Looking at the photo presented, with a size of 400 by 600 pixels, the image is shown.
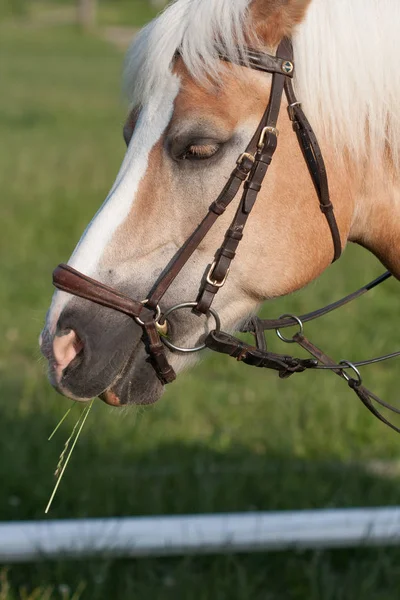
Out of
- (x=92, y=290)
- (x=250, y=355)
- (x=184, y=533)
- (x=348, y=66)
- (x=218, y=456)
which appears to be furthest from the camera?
(x=218, y=456)

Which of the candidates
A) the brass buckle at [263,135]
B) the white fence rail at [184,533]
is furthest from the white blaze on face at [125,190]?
the white fence rail at [184,533]

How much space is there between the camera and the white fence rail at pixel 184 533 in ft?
10.9

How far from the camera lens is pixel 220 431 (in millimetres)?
4891

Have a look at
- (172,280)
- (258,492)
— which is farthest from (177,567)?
(172,280)

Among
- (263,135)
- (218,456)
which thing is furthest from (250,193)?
(218,456)

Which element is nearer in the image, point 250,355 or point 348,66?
point 348,66

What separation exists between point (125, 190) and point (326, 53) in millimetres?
708

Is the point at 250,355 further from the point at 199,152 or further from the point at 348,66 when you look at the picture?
the point at 348,66

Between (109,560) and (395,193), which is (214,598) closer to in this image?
(109,560)

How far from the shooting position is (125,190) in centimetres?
240

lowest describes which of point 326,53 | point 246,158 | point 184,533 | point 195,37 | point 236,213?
point 184,533

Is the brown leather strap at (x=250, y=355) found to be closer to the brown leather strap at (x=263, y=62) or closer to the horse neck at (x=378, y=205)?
the horse neck at (x=378, y=205)

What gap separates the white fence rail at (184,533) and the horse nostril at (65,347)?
121cm

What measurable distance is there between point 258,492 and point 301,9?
258 centimetres
